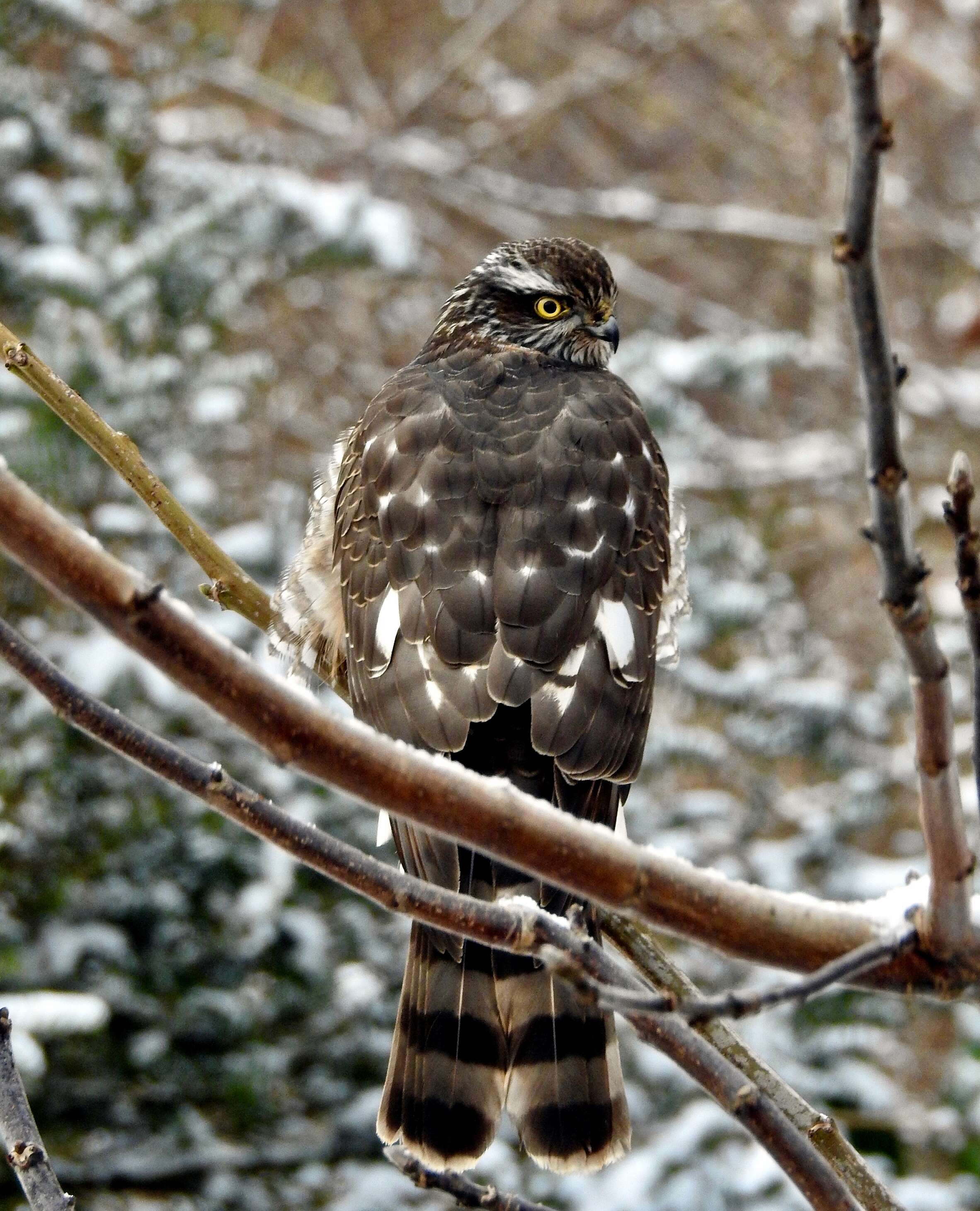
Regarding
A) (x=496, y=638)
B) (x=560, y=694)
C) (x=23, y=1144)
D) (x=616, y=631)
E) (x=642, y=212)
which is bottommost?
(x=23, y=1144)

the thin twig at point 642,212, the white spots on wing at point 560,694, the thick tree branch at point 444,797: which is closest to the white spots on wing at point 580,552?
the white spots on wing at point 560,694

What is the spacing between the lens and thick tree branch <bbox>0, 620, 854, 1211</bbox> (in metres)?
1.47

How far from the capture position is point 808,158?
9445 mm

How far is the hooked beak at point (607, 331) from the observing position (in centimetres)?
384

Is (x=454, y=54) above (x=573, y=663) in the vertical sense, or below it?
above

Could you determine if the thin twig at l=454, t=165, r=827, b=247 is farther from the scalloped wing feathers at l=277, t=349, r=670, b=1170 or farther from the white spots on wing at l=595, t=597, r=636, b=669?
the white spots on wing at l=595, t=597, r=636, b=669

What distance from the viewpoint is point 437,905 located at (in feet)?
5.23

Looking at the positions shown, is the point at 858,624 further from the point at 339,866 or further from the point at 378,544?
the point at 339,866

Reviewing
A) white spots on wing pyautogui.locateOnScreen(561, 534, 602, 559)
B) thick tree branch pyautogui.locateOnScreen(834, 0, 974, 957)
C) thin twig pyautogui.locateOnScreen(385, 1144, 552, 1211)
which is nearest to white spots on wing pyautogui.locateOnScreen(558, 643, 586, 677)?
white spots on wing pyautogui.locateOnScreen(561, 534, 602, 559)

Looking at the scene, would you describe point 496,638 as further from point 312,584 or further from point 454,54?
point 454,54

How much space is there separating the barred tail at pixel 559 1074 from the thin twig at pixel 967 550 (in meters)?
1.31

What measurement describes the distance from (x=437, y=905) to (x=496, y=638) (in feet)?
3.80

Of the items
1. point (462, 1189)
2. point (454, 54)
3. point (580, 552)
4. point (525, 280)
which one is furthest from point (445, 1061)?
point (454, 54)

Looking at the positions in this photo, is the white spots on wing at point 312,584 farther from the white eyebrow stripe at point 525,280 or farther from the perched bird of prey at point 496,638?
the white eyebrow stripe at point 525,280
